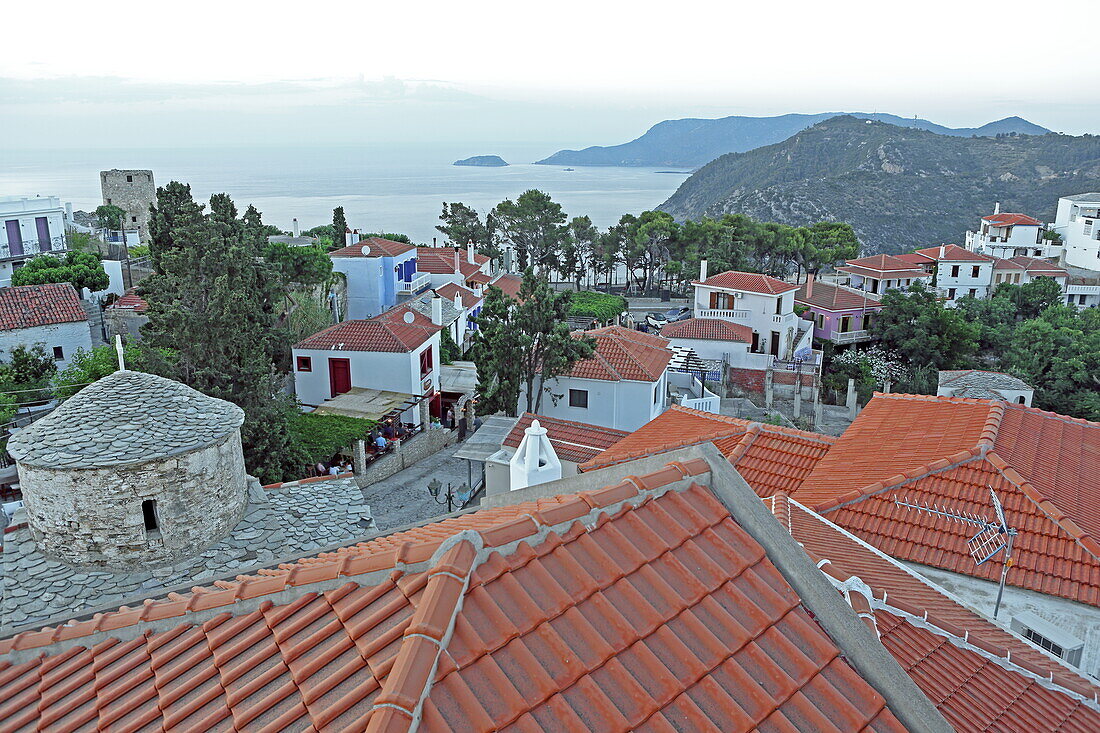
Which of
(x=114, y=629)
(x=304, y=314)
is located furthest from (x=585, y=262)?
(x=114, y=629)

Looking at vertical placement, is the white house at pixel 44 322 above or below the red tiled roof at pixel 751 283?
above

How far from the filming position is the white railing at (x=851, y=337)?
48.6 m

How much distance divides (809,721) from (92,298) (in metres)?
36.1

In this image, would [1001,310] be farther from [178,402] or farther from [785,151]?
[785,151]

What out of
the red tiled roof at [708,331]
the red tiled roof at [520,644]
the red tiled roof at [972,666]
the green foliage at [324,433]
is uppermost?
the red tiled roof at [520,644]

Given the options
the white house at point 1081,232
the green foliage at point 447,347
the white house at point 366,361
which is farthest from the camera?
the white house at point 1081,232

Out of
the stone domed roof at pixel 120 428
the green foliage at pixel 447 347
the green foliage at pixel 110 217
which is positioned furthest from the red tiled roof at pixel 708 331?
the green foliage at pixel 110 217

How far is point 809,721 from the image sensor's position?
130 inches

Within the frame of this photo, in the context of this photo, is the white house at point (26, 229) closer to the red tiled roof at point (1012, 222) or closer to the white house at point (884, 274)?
the white house at point (884, 274)

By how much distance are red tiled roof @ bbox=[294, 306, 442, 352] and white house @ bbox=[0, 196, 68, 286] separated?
23.5 meters

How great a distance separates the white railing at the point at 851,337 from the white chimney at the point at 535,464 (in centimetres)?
4538

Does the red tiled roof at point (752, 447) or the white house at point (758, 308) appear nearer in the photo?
the red tiled roof at point (752, 447)

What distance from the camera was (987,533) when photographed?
8633 millimetres

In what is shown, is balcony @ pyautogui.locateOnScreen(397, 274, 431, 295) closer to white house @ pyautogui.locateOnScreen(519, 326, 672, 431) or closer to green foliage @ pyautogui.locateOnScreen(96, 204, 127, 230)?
white house @ pyautogui.locateOnScreen(519, 326, 672, 431)
